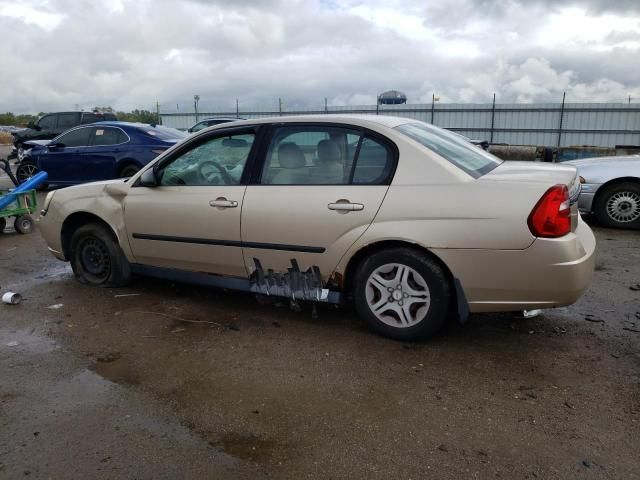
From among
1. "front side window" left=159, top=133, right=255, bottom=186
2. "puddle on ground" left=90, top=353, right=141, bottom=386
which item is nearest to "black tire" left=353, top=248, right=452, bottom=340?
"front side window" left=159, top=133, right=255, bottom=186

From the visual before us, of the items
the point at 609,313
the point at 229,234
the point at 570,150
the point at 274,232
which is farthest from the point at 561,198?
the point at 570,150

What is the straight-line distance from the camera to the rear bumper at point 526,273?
3080 millimetres

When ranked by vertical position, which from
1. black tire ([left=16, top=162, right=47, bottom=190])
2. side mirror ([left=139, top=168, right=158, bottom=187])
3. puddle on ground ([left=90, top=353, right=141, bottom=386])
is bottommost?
puddle on ground ([left=90, top=353, right=141, bottom=386])

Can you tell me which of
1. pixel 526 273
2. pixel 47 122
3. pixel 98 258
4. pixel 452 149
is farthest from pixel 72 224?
pixel 47 122

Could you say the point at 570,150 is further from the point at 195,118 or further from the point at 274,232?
the point at 195,118

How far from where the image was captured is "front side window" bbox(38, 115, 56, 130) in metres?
17.0

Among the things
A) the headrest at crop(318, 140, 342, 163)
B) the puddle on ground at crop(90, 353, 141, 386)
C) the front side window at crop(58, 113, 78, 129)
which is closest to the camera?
the puddle on ground at crop(90, 353, 141, 386)

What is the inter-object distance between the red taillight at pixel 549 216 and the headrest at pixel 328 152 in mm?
1377

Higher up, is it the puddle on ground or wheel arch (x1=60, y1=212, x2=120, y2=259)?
wheel arch (x1=60, y1=212, x2=120, y2=259)

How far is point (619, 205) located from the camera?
7.38 meters

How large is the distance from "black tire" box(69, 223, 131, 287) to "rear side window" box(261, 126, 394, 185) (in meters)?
1.79

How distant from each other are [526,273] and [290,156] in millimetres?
1877

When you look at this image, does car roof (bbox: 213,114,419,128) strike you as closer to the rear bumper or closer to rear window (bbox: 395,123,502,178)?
rear window (bbox: 395,123,502,178)

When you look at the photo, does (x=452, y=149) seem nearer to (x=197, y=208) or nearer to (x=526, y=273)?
(x=526, y=273)
